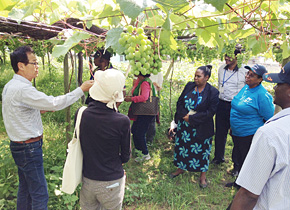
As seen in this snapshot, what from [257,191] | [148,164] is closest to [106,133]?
[257,191]

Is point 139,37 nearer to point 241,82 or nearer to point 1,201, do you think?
point 1,201

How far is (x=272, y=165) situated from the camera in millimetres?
1117

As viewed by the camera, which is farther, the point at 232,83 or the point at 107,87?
the point at 232,83

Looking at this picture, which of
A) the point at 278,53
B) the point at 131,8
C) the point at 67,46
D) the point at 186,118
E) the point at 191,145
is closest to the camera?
the point at 131,8

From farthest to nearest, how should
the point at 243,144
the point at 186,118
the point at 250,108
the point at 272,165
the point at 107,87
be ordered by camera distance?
the point at 186,118, the point at 243,144, the point at 250,108, the point at 107,87, the point at 272,165

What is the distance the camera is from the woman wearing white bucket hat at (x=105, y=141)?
1.72 meters

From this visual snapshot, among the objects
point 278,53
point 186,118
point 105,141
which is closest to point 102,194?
point 105,141

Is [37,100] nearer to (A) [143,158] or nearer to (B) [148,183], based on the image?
(B) [148,183]

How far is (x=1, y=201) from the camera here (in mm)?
2461

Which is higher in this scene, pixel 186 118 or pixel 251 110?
pixel 251 110

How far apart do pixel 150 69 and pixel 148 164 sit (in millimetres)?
2794

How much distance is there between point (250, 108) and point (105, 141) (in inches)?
74.1

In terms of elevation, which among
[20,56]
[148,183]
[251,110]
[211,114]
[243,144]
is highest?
[20,56]

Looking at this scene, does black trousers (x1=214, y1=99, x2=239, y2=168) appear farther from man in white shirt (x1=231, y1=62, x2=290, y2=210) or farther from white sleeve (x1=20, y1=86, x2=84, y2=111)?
white sleeve (x1=20, y1=86, x2=84, y2=111)
